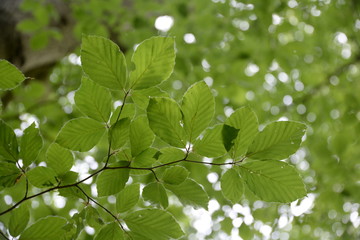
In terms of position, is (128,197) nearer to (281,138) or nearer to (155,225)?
(155,225)

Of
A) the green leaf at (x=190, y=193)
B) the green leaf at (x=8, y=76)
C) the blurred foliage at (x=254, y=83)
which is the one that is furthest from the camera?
the blurred foliage at (x=254, y=83)

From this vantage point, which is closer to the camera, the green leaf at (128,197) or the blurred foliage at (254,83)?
the green leaf at (128,197)

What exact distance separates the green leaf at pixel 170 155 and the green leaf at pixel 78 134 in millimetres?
130

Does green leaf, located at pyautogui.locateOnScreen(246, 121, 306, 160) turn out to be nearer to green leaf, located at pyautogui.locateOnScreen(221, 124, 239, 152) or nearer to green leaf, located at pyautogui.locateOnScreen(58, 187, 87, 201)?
green leaf, located at pyautogui.locateOnScreen(221, 124, 239, 152)

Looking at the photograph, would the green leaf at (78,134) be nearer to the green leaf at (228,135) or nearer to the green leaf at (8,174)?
the green leaf at (8,174)

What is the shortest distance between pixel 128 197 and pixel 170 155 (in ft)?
0.42

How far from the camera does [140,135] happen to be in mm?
593

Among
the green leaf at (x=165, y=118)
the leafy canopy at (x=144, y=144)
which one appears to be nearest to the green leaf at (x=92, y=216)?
the leafy canopy at (x=144, y=144)

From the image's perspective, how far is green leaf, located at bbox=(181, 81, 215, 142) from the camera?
556mm

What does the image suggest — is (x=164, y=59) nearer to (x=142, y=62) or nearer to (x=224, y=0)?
(x=142, y=62)

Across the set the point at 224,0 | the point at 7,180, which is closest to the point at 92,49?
the point at 7,180

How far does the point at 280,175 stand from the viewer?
1.92ft

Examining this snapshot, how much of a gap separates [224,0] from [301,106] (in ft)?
3.11

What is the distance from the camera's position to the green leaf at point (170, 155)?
0.62 m
